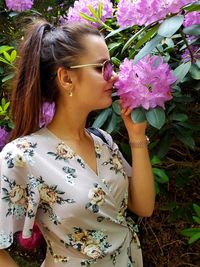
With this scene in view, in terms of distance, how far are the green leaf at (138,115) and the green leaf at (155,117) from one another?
2cm

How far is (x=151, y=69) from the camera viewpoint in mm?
1269

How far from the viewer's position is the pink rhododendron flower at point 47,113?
1.49 m

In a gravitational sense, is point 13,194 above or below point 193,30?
below

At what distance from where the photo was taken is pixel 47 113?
1.51 meters

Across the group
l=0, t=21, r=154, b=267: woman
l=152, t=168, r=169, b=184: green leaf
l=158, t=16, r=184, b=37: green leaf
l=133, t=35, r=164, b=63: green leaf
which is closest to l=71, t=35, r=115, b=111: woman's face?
l=0, t=21, r=154, b=267: woman

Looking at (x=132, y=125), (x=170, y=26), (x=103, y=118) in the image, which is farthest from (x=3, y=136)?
(x=170, y=26)

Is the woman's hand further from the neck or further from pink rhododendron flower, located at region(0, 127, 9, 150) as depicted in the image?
pink rhododendron flower, located at region(0, 127, 9, 150)

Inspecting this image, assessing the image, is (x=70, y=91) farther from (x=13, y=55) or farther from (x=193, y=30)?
(x=13, y=55)

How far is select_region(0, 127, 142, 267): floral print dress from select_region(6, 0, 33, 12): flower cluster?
3.81 ft

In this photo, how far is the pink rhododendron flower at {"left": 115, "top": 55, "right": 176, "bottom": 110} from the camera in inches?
49.9

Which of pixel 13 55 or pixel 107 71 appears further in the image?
pixel 13 55

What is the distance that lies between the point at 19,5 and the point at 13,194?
4.47 ft

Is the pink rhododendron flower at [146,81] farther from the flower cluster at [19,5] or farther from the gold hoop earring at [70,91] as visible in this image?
the flower cluster at [19,5]

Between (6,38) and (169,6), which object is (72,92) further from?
(6,38)
